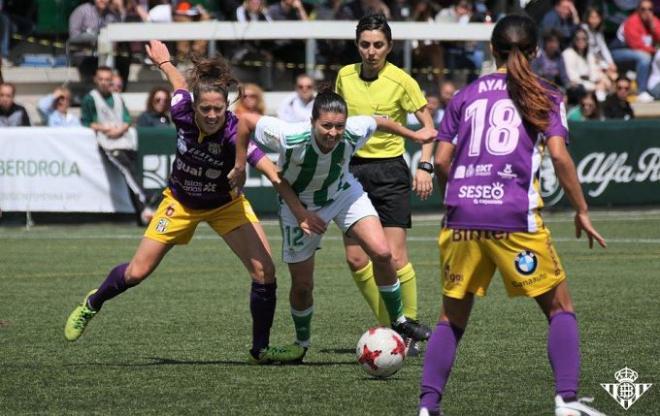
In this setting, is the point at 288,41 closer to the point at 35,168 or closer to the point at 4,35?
the point at 4,35

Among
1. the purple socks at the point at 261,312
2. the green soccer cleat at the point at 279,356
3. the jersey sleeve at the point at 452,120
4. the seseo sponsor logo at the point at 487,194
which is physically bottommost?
the green soccer cleat at the point at 279,356

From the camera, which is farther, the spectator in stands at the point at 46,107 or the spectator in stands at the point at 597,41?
the spectator in stands at the point at 597,41

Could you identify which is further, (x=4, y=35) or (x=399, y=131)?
(x=4, y=35)

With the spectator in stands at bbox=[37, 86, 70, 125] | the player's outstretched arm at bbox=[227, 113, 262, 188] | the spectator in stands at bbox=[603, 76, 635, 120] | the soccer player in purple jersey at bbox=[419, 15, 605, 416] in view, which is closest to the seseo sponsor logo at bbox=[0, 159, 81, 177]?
the spectator in stands at bbox=[37, 86, 70, 125]

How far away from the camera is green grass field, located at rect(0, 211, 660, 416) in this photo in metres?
7.19

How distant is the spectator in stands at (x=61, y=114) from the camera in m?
19.1

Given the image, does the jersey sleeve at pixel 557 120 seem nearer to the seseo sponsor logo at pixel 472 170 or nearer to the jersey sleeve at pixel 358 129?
the seseo sponsor logo at pixel 472 170

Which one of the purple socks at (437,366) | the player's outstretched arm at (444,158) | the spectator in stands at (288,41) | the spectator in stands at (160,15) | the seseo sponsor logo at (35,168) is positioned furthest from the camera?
the spectator in stands at (160,15)

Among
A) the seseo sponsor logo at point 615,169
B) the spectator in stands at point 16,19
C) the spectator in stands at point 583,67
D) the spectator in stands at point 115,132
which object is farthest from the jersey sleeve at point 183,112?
the spectator in stands at point 583,67

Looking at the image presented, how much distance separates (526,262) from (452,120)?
0.72m

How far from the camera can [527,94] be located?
245 inches

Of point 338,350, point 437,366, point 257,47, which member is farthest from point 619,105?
point 437,366

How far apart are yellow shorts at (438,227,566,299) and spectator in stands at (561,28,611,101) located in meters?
16.6

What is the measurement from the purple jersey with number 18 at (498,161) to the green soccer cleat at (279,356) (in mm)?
2476
